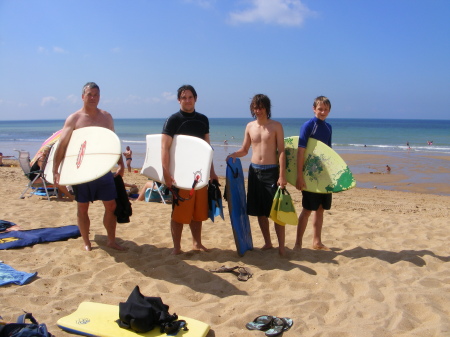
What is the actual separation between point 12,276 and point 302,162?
9.33 ft

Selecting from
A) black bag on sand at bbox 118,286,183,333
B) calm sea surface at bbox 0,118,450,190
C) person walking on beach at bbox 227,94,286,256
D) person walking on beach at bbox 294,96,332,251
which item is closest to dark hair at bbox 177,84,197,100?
person walking on beach at bbox 227,94,286,256

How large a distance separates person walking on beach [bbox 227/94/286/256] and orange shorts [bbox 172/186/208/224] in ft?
1.50

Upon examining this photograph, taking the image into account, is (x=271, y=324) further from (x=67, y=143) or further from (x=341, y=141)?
(x=341, y=141)

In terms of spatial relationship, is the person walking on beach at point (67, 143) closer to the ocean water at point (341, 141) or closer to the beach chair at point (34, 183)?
the beach chair at point (34, 183)

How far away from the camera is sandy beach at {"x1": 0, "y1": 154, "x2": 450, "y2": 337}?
9.14 ft

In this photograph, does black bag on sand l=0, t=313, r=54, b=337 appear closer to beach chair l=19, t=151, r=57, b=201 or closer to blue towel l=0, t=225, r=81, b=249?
blue towel l=0, t=225, r=81, b=249

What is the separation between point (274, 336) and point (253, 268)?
4.35ft

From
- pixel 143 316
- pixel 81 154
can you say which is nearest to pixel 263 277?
pixel 143 316

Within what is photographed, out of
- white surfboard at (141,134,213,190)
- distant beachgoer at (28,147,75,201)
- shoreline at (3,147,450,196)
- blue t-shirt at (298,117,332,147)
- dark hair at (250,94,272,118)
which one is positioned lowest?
shoreline at (3,147,450,196)

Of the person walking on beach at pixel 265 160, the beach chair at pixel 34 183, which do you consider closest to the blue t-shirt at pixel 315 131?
the person walking on beach at pixel 265 160

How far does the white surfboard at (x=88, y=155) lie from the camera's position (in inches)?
148

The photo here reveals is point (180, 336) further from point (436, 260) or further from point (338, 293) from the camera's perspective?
point (436, 260)

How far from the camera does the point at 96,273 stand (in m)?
3.62

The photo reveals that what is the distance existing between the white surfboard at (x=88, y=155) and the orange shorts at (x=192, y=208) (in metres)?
0.76
